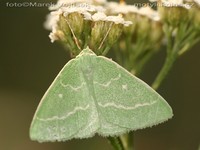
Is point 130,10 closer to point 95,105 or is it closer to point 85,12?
point 85,12

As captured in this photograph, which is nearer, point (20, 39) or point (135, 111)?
point (135, 111)

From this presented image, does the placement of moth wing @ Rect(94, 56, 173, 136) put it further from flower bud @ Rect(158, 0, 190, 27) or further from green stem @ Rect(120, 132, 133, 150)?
flower bud @ Rect(158, 0, 190, 27)

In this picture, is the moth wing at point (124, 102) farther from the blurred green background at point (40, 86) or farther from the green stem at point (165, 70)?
the blurred green background at point (40, 86)

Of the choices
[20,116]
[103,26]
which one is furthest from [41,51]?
[103,26]

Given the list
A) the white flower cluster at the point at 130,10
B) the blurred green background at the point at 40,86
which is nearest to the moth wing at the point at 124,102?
the white flower cluster at the point at 130,10

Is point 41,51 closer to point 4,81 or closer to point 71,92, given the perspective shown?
point 4,81
